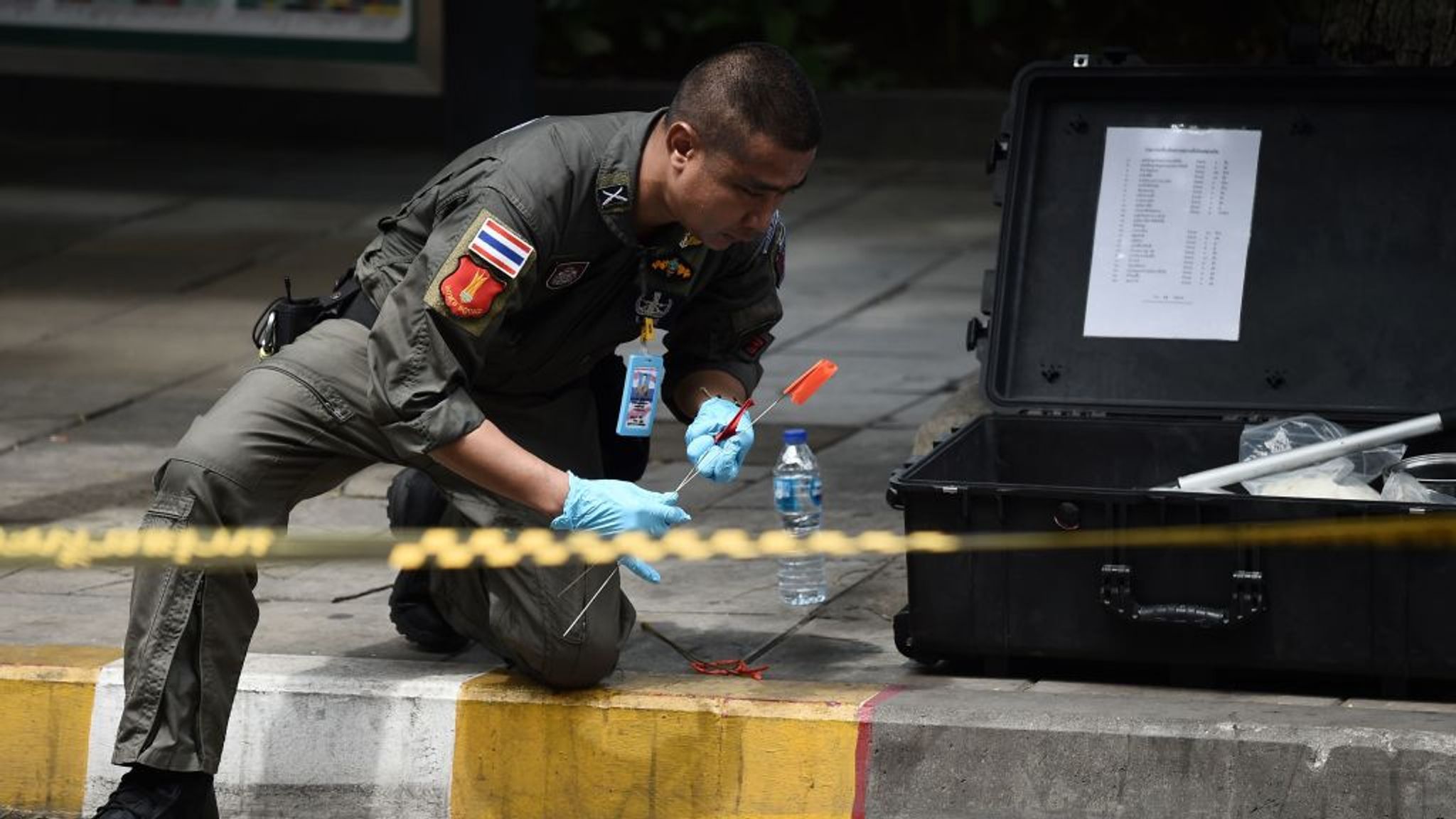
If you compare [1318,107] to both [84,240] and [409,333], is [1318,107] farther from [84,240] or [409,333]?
[84,240]

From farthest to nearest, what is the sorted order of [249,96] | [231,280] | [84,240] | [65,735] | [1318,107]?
[249,96]
[84,240]
[231,280]
[1318,107]
[65,735]

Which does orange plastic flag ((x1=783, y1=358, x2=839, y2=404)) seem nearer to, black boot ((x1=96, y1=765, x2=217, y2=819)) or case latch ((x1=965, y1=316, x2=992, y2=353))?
case latch ((x1=965, y1=316, x2=992, y2=353))

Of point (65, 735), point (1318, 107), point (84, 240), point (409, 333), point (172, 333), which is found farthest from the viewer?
point (84, 240)

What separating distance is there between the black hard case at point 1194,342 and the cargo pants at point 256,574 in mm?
610

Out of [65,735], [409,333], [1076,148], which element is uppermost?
[1076,148]

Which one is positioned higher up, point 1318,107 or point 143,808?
point 1318,107

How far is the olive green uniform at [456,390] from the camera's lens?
3678mm

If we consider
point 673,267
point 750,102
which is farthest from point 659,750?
point 750,102

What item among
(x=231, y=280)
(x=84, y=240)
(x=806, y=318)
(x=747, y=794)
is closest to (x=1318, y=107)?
(x=747, y=794)

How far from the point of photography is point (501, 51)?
8914 millimetres

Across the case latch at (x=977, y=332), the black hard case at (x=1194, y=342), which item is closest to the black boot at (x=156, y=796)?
the black hard case at (x=1194, y=342)

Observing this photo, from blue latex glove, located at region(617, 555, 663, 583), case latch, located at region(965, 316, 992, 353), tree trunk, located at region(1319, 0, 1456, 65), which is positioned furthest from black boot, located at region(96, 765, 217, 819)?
tree trunk, located at region(1319, 0, 1456, 65)

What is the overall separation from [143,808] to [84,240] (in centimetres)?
625

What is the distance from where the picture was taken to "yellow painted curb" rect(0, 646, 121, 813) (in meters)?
4.12
